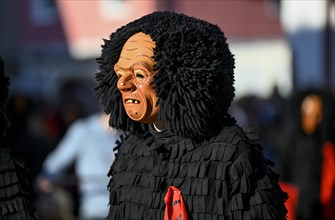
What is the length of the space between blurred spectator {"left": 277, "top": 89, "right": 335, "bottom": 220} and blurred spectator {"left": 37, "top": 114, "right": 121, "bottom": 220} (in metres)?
1.60

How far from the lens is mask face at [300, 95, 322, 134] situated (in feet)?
28.8

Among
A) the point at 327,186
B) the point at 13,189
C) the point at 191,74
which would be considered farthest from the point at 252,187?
the point at 327,186

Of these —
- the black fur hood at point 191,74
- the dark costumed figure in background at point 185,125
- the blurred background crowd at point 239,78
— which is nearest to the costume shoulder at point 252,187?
the dark costumed figure in background at point 185,125

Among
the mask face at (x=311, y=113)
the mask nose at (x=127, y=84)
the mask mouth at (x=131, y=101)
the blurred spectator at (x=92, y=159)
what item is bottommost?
the blurred spectator at (x=92, y=159)

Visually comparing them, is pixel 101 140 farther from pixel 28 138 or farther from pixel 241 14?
pixel 241 14

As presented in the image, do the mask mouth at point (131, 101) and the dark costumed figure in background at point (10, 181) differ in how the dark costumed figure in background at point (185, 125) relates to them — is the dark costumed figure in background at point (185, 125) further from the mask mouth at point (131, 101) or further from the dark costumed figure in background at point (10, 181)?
the dark costumed figure in background at point (10, 181)

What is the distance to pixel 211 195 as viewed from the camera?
4.02 metres

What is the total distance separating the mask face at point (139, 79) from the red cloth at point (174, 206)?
33 cm

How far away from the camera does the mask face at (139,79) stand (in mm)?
4129

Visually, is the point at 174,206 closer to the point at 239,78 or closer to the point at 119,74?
the point at 119,74

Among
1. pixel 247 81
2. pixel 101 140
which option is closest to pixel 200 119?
pixel 101 140

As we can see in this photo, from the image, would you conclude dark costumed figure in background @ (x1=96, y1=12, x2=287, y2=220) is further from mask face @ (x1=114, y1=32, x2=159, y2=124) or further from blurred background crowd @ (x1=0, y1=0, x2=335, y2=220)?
blurred background crowd @ (x1=0, y1=0, x2=335, y2=220)

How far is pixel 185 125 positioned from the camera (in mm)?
4082

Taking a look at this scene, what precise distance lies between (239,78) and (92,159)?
18.3 meters
